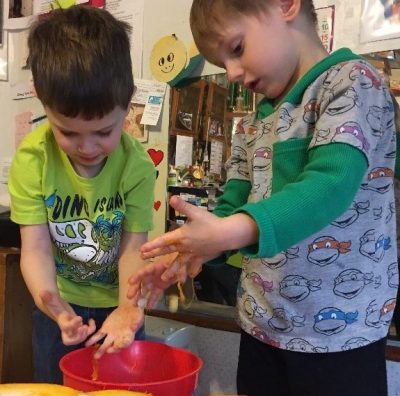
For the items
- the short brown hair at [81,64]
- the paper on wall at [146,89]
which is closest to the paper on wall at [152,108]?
the paper on wall at [146,89]

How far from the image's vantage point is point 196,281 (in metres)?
1.33

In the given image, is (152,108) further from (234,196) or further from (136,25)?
(234,196)

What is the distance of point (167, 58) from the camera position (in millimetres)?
1383

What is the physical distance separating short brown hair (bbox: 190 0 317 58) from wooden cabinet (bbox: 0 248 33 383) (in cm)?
78

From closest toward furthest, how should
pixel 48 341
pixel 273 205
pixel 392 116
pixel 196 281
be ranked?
pixel 273 205 < pixel 392 116 < pixel 48 341 < pixel 196 281

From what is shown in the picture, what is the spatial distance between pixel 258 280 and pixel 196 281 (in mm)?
580

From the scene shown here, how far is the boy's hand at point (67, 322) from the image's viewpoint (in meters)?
0.72

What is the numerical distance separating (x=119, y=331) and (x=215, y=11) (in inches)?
18.7

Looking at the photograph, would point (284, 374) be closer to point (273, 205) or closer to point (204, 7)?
point (273, 205)

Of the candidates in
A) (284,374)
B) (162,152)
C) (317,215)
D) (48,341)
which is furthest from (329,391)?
(162,152)

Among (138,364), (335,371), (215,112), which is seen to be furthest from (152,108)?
(335,371)

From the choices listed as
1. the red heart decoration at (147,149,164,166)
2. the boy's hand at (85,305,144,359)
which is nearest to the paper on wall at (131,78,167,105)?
the red heart decoration at (147,149,164,166)

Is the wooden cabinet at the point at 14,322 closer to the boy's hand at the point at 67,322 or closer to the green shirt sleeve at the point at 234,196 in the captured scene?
the boy's hand at the point at 67,322

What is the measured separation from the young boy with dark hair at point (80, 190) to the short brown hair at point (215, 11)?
0.43ft
